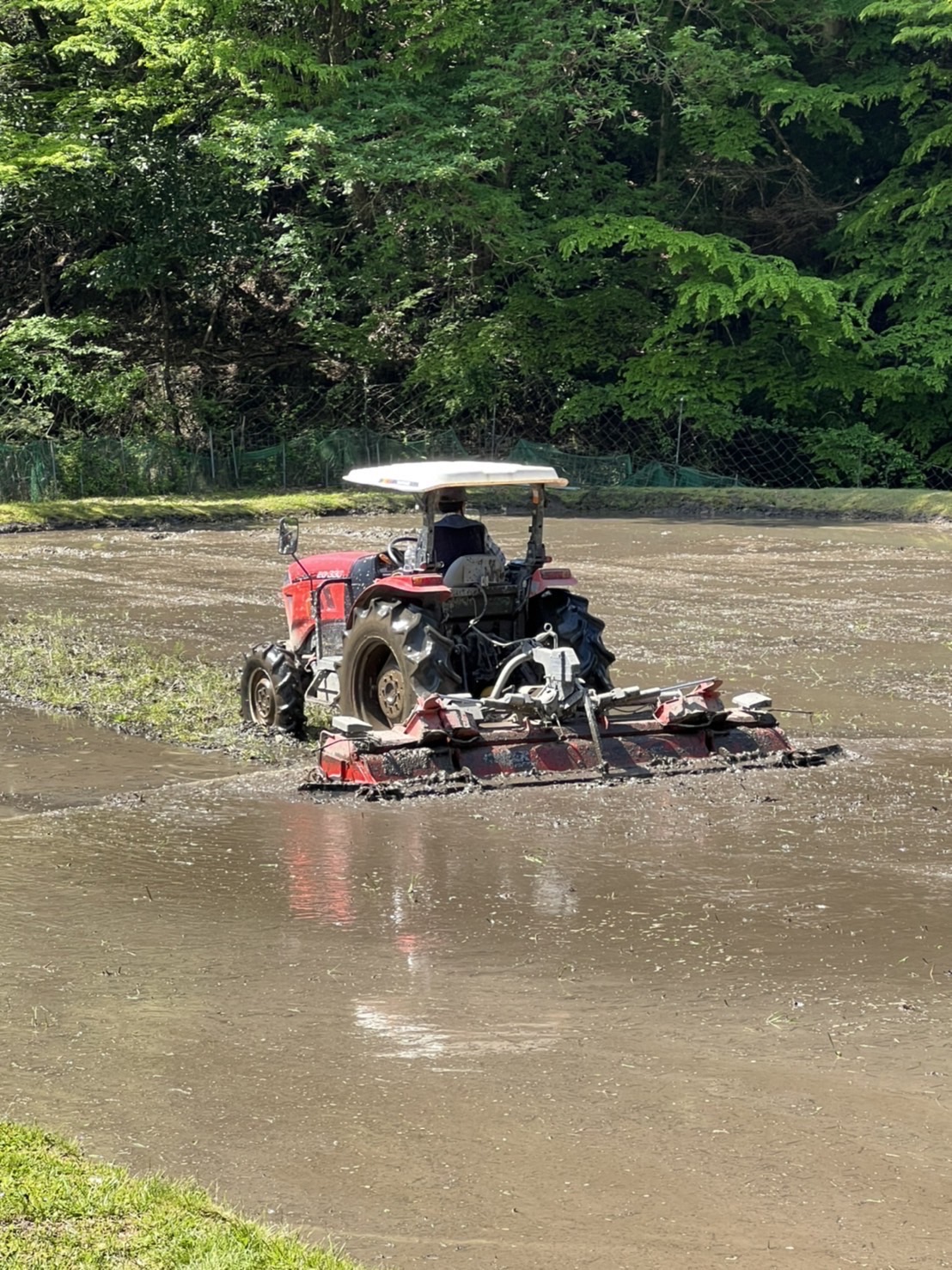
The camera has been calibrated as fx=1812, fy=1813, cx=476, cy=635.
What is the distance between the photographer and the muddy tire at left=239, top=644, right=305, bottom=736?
13.3 m

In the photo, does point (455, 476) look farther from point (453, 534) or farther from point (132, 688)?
point (132, 688)

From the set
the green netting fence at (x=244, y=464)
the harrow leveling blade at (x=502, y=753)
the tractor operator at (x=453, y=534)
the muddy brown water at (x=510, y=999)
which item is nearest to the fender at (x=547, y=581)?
the tractor operator at (x=453, y=534)

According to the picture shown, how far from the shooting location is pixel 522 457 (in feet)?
128

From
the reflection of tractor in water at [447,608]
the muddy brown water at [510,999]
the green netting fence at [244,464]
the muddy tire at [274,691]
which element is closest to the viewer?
the muddy brown water at [510,999]

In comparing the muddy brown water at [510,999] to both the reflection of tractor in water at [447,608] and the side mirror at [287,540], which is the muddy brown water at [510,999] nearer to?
the reflection of tractor in water at [447,608]

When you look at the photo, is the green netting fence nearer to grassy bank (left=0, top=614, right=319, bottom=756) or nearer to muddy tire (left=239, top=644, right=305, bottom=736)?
grassy bank (left=0, top=614, right=319, bottom=756)

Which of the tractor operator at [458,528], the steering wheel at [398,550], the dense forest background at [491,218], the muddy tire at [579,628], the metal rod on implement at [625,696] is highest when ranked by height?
the dense forest background at [491,218]

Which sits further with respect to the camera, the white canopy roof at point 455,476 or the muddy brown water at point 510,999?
the white canopy roof at point 455,476

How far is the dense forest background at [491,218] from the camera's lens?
126 feet

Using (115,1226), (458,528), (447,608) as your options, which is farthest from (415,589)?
(115,1226)

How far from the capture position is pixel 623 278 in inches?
1638

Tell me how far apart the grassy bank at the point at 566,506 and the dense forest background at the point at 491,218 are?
176 inches

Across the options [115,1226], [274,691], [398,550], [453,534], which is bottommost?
[115,1226]

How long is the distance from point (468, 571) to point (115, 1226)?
756 cm
